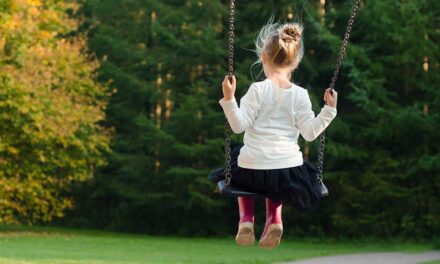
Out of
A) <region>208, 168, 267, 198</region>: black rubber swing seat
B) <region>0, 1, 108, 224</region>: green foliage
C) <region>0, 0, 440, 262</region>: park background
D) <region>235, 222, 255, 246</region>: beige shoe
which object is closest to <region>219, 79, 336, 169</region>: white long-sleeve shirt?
<region>208, 168, 267, 198</region>: black rubber swing seat

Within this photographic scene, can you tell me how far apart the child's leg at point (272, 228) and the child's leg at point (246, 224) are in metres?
0.08

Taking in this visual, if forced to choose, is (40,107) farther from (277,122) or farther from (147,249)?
(277,122)

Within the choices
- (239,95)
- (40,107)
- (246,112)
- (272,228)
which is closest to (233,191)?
(272,228)

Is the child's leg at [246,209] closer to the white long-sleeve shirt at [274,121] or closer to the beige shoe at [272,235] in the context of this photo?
the beige shoe at [272,235]

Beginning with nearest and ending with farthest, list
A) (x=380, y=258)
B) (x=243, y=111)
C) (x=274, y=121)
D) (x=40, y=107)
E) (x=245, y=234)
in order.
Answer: (x=243, y=111) → (x=274, y=121) → (x=245, y=234) → (x=380, y=258) → (x=40, y=107)

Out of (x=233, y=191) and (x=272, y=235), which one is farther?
(x=272, y=235)

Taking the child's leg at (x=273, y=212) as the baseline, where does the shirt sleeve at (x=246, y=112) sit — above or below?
above

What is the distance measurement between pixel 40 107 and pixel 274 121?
17.1 metres

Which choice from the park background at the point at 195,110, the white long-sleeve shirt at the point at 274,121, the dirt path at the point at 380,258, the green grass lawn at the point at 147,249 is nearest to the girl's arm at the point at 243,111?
the white long-sleeve shirt at the point at 274,121

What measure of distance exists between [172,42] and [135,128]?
128 inches

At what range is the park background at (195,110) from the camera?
21.9 meters

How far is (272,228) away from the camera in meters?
5.92

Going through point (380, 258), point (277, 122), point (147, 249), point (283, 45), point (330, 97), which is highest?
point (283, 45)

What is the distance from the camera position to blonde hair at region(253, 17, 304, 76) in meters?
5.75
